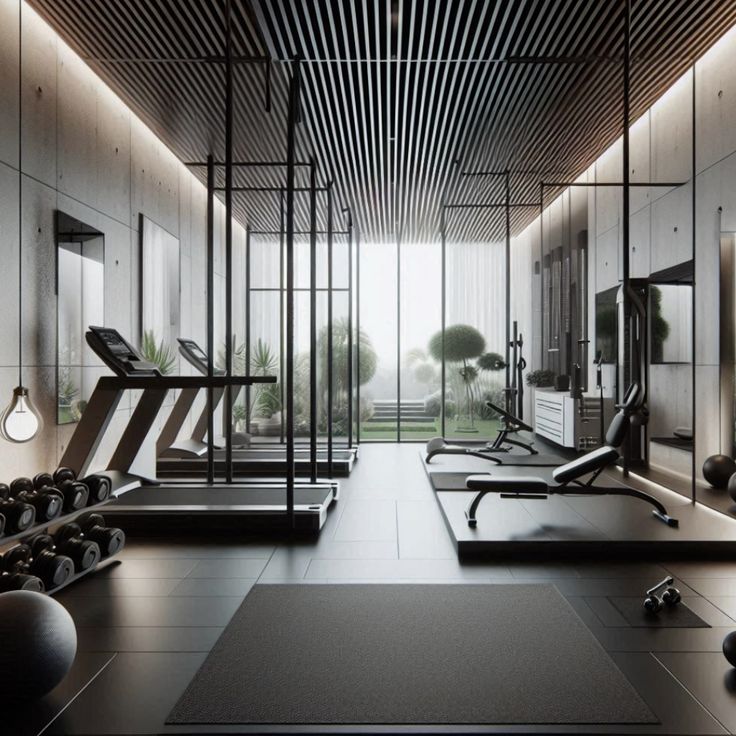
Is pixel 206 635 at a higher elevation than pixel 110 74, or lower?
lower

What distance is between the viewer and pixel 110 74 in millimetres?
5801

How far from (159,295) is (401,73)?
3.77 metres

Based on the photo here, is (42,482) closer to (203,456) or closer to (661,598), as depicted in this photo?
(203,456)

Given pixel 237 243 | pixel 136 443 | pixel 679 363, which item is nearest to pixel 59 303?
pixel 136 443

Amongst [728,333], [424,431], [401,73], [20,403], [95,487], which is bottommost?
[424,431]

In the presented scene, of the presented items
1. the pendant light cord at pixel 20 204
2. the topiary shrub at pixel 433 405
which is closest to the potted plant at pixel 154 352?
the pendant light cord at pixel 20 204

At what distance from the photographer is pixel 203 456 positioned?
7324 mm

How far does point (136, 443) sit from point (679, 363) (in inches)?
208

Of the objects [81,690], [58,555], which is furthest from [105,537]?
[81,690]

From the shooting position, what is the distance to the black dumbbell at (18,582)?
2.80m

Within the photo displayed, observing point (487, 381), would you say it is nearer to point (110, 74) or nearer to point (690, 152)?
point (690, 152)

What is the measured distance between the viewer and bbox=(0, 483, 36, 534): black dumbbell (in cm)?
313

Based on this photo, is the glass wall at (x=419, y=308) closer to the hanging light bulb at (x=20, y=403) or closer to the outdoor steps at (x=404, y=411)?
the outdoor steps at (x=404, y=411)

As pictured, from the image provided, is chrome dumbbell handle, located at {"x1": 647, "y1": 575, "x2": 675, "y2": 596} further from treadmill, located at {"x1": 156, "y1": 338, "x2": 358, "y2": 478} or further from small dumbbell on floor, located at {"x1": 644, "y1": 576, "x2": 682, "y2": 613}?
treadmill, located at {"x1": 156, "y1": 338, "x2": 358, "y2": 478}
